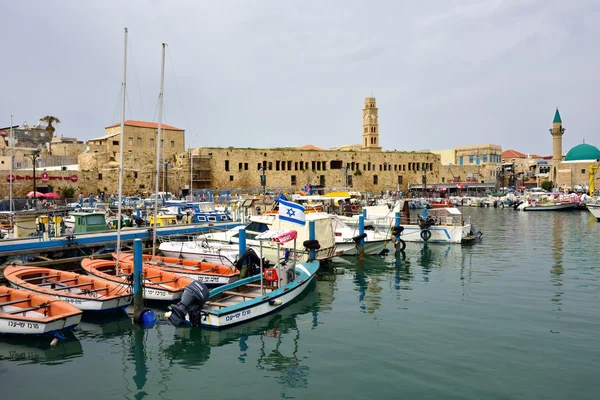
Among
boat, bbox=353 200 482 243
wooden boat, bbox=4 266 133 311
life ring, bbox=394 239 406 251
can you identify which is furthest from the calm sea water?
boat, bbox=353 200 482 243

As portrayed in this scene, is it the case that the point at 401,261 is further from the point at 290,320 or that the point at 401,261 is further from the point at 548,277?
the point at 290,320

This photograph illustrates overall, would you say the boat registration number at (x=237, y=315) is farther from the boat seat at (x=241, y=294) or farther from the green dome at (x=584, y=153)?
the green dome at (x=584, y=153)

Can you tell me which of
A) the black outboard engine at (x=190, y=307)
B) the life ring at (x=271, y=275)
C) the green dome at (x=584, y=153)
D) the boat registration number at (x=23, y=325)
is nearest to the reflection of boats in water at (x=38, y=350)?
the boat registration number at (x=23, y=325)

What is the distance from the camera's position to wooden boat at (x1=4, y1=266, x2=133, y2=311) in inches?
464

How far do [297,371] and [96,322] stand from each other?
18.8ft

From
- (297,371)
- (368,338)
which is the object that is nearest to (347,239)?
(368,338)

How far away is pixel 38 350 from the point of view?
32.6 feet

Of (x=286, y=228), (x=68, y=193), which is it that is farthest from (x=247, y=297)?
(x=68, y=193)

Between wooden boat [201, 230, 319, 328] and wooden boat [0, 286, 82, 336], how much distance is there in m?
2.84

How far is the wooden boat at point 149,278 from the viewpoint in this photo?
504 inches

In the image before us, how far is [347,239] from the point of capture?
20.6m

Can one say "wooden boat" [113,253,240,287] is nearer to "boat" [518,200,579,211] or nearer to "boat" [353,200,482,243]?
"boat" [353,200,482,243]

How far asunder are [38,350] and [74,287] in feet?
9.49

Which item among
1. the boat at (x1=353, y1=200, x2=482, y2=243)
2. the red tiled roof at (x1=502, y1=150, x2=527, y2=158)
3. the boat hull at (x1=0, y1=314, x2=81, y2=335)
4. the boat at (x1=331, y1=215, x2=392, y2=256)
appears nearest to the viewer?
the boat hull at (x1=0, y1=314, x2=81, y2=335)
